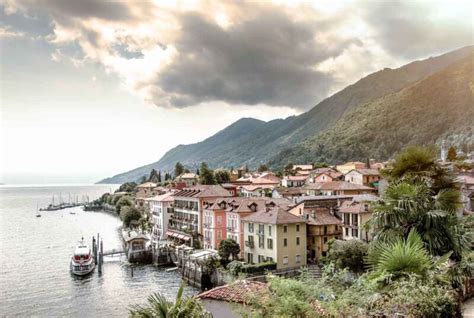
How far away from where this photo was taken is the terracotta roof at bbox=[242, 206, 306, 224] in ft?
151

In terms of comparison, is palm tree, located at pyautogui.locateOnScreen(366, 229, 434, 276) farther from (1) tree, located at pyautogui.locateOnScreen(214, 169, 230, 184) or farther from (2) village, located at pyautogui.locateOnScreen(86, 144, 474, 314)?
(1) tree, located at pyautogui.locateOnScreen(214, 169, 230, 184)

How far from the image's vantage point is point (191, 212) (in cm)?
6925

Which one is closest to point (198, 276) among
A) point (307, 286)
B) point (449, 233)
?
point (449, 233)

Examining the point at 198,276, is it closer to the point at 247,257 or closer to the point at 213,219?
the point at 247,257

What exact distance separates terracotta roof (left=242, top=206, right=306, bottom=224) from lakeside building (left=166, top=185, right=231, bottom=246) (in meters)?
18.0

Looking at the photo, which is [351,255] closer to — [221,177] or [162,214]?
[162,214]

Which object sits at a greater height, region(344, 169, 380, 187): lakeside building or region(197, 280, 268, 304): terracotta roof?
region(344, 169, 380, 187): lakeside building

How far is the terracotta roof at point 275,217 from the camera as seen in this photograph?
46.1 metres

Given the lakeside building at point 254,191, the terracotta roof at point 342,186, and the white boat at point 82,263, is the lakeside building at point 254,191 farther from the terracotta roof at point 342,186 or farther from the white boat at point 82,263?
the white boat at point 82,263

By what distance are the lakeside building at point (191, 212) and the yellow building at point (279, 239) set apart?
18.1m

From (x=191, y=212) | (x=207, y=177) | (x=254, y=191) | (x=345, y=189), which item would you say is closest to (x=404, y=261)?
(x=191, y=212)

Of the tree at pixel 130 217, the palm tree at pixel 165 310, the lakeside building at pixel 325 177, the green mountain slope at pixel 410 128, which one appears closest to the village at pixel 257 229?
the lakeside building at pixel 325 177

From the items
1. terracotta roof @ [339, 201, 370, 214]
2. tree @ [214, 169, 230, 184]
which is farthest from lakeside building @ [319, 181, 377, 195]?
tree @ [214, 169, 230, 184]

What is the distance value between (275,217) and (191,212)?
25553 mm
